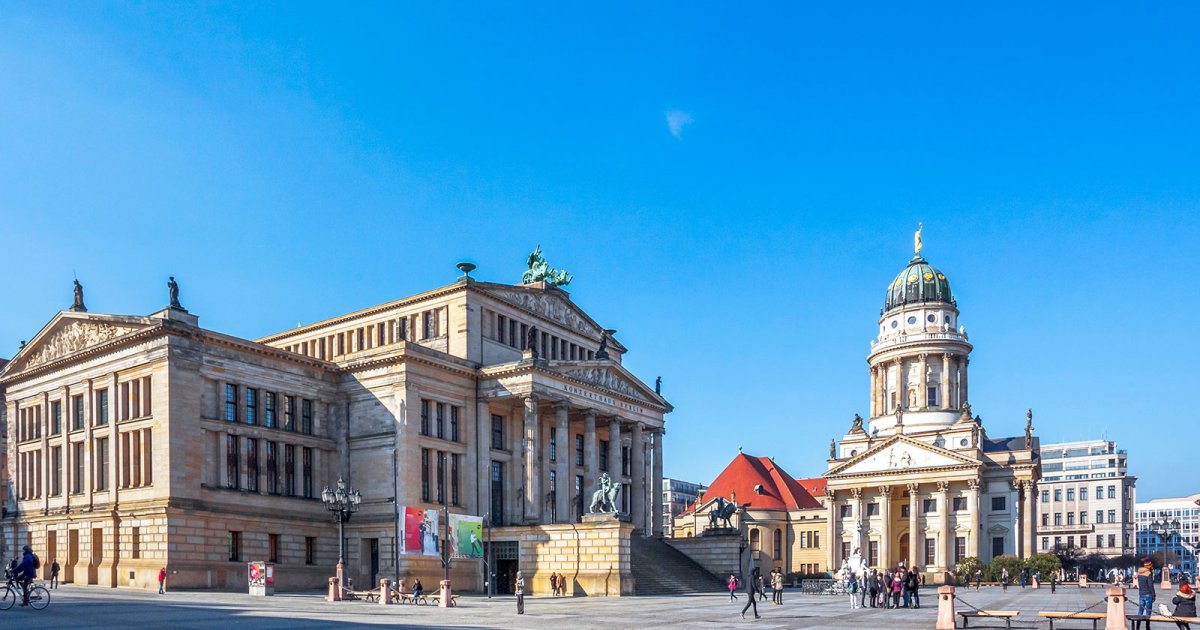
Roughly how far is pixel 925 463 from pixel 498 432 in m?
58.7

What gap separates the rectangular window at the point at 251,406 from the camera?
5600cm

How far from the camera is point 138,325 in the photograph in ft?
174

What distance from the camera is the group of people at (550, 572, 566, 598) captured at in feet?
182

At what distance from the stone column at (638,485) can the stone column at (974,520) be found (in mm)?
45653

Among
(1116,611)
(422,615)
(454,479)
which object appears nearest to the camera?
(1116,611)

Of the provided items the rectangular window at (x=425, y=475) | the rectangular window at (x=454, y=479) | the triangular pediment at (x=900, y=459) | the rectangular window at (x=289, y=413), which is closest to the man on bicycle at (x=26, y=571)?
the rectangular window at (x=289, y=413)

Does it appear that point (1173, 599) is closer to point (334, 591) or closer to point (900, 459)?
point (334, 591)

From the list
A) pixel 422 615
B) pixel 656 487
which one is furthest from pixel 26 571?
pixel 656 487

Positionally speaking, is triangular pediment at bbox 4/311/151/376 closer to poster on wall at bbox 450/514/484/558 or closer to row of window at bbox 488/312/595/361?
poster on wall at bbox 450/514/484/558

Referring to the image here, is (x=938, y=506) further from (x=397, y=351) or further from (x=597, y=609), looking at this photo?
(x=597, y=609)

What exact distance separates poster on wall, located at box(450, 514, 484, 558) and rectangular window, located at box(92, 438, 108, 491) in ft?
59.9

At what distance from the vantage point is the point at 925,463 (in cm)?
10869

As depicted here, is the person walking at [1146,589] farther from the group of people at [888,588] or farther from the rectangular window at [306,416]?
the rectangular window at [306,416]

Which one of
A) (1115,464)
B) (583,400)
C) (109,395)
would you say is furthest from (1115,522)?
(109,395)
